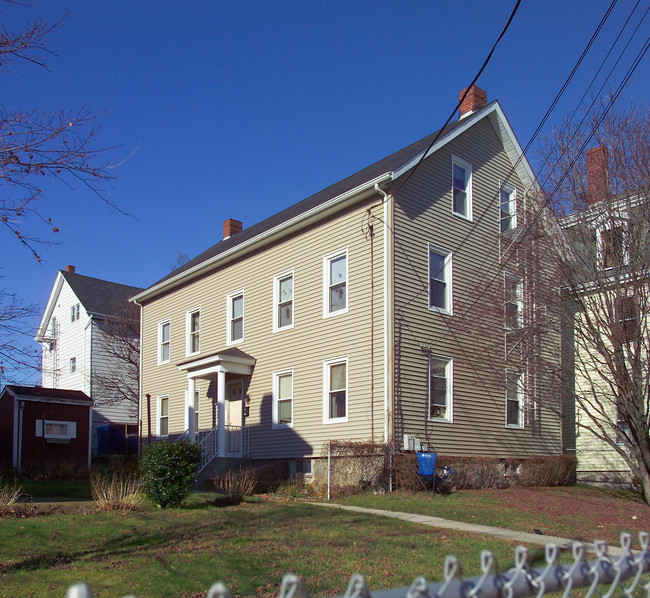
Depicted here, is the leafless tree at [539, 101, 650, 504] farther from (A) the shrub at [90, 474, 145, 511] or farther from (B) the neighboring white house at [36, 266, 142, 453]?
(B) the neighboring white house at [36, 266, 142, 453]

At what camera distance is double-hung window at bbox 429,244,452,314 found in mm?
18703

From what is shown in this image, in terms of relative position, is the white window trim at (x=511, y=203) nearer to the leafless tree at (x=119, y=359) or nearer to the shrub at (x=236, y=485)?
the shrub at (x=236, y=485)

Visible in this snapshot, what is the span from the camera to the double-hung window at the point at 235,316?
2261 centimetres

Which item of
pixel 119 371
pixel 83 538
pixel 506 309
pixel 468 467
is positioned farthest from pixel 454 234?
pixel 119 371

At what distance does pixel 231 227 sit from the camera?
30297 mm

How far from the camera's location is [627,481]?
2025cm

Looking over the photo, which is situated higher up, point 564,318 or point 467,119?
point 467,119

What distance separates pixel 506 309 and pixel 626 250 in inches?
186

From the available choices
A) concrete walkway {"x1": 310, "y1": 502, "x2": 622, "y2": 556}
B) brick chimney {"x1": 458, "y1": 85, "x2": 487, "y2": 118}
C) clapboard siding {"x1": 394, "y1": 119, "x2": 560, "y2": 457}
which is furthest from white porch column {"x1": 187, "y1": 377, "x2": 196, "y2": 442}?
brick chimney {"x1": 458, "y1": 85, "x2": 487, "y2": 118}

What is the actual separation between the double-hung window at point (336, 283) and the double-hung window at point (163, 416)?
32.4 feet

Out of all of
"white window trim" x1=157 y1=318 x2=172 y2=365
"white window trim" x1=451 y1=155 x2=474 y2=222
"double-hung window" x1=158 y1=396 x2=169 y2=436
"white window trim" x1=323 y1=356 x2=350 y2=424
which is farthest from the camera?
"white window trim" x1=157 y1=318 x2=172 y2=365

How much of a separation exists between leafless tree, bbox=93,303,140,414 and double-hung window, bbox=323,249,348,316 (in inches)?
769

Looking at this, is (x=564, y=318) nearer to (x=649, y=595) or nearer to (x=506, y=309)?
(x=506, y=309)

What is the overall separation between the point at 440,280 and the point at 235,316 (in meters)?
7.28
